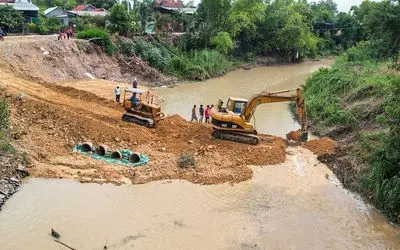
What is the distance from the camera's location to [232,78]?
45094mm

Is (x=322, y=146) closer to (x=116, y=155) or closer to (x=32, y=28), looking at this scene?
(x=116, y=155)

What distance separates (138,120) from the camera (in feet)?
69.9

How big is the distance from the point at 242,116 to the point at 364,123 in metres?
6.62

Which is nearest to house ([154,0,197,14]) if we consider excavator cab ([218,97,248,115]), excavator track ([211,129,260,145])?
excavator cab ([218,97,248,115])

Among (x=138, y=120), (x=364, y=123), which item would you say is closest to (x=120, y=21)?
(x=138, y=120)

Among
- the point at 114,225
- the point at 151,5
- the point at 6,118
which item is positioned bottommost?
the point at 114,225

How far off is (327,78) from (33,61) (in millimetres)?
21011

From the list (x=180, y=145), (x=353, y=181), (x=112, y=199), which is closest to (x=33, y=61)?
(x=180, y=145)

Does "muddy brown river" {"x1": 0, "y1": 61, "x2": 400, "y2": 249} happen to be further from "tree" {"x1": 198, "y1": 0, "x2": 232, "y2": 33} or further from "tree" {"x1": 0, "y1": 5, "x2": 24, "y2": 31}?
"tree" {"x1": 198, "y1": 0, "x2": 232, "y2": 33}

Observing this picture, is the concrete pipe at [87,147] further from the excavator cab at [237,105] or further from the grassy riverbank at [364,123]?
the grassy riverbank at [364,123]

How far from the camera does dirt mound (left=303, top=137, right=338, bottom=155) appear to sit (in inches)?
786

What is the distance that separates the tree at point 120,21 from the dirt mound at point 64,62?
166 inches

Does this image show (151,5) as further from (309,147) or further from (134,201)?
(134,201)

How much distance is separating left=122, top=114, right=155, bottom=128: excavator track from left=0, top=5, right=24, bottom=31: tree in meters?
24.6
